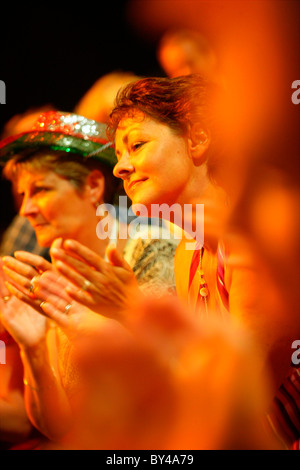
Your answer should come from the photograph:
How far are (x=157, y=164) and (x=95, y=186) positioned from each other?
56 centimetres

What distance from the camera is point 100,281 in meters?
1.08

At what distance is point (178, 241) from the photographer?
1.58 meters

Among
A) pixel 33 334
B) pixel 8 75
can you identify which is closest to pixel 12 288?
pixel 33 334

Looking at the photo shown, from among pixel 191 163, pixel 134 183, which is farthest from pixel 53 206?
pixel 191 163

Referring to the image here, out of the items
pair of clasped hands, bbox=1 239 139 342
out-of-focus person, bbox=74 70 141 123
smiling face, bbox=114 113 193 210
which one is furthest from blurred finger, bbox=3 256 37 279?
out-of-focus person, bbox=74 70 141 123

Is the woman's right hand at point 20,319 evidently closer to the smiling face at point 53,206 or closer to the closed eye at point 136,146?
the smiling face at point 53,206

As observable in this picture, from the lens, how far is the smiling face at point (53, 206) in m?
1.64

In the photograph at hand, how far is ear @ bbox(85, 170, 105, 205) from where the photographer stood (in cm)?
169

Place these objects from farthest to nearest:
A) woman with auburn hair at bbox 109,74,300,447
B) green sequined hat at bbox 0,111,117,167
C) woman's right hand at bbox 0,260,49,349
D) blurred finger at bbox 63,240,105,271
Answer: green sequined hat at bbox 0,111,117,167
woman's right hand at bbox 0,260,49,349
woman with auburn hair at bbox 109,74,300,447
blurred finger at bbox 63,240,105,271

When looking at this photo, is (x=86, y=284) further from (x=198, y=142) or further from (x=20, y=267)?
(x=198, y=142)

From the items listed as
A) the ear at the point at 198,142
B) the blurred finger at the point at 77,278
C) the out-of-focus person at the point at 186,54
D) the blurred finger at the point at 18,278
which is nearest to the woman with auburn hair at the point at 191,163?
the ear at the point at 198,142

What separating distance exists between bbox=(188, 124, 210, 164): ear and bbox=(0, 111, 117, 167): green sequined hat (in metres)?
0.43

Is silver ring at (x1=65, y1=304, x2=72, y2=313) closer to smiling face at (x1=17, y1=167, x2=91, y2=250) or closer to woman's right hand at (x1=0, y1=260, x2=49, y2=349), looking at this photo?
woman's right hand at (x1=0, y1=260, x2=49, y2=349)
